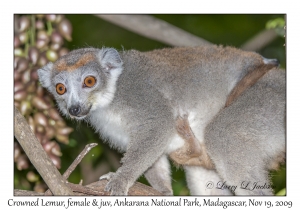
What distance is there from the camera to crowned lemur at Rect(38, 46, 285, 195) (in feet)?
23.6

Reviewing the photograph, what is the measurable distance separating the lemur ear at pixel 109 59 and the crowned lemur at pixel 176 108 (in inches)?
0.6

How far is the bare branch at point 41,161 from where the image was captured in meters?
5.90

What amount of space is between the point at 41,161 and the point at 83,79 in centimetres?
194

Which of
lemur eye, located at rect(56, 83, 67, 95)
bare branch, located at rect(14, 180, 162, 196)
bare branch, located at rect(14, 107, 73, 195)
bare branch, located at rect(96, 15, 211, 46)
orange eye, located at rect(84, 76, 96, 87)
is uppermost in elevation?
bare branch, located at rect(96, 15, 211, 46)

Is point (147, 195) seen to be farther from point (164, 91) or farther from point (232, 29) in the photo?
point (232, 29)

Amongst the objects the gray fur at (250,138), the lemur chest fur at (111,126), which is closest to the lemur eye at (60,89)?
the lemur chest fur at (111,126)

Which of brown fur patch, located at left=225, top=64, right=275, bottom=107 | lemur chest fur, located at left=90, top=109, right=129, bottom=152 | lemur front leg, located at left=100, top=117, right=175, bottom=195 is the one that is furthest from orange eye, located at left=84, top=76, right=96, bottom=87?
brown fur patch, located at left=225, top=64, right=275, bottom=107

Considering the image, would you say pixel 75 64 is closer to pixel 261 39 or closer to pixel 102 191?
pixel 102 191

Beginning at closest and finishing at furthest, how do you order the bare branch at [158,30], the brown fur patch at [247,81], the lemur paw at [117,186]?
the lemur paw at [117,186] → the brown fur patch at [247,81] → the bare branch at [158,30]

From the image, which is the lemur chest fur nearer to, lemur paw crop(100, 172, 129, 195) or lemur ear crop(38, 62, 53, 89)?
lemur ear crop(38, 62, 53, 89)

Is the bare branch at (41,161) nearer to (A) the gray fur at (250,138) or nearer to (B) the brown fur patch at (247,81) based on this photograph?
(A) the gray fur at (250,138)

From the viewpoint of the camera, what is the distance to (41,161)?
5.96 m

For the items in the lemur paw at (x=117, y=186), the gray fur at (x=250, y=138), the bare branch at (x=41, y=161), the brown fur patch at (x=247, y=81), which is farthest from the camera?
the brown fur patch at (x=247, y=81)

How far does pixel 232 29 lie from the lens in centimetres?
1209
